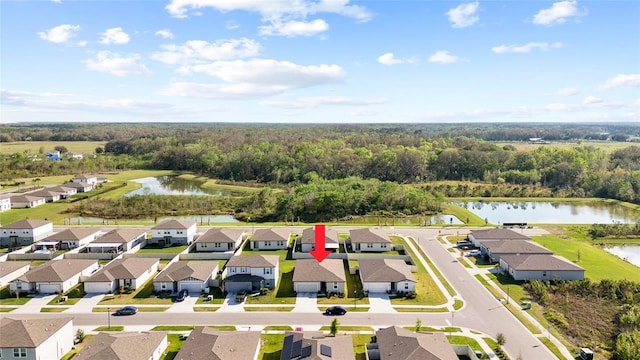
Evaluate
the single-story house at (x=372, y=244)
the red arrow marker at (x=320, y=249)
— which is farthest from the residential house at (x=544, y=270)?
the red arrow marker at (x=320, y=249)

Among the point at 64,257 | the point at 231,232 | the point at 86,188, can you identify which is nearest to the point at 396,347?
the point at 231,232

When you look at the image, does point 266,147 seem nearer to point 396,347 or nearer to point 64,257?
point 64,257

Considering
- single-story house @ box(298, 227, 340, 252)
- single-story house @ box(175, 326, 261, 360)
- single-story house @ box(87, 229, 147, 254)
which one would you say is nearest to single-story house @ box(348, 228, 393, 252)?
single-story house @ box(298, 227, 340, 252)

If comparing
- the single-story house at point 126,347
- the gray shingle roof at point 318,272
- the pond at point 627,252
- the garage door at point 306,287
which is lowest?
the pond at point 627,252

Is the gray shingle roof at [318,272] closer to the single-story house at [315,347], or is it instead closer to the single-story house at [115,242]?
the single-story house at [315,347]

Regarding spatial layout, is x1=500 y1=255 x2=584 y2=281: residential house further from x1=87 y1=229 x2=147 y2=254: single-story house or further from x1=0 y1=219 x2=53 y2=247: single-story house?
x1=0 y1=219 x2=53 y2=247: single-story house
